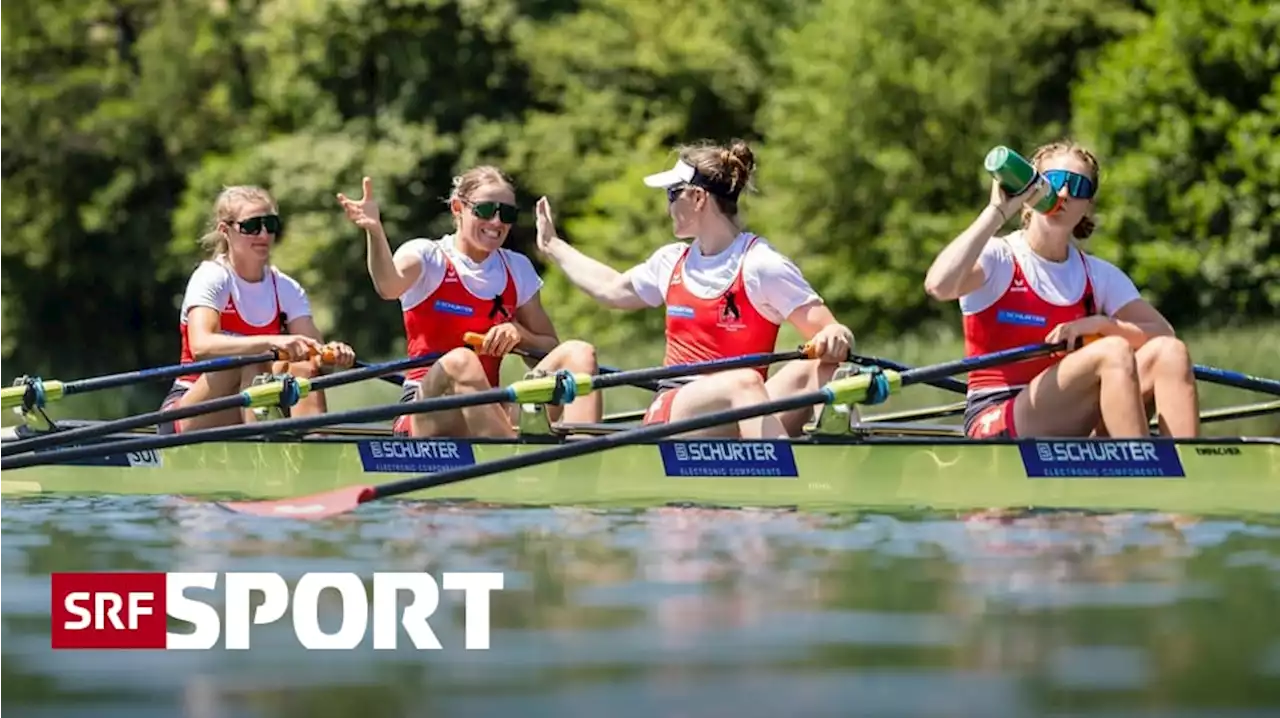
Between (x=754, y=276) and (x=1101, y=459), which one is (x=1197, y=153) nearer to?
(x=754, y=276)

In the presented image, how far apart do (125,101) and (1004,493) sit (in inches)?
1436

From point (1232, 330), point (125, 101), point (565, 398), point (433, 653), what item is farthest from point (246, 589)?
point (125, 101)

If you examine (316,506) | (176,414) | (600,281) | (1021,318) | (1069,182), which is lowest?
(316,506)

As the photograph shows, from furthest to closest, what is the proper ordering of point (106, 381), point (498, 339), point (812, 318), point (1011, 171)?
point (106, 381)
point (498, 339)
point (812, 318)
point (1011, 171)

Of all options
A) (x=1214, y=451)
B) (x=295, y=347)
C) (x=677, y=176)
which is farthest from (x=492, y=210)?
(x=1214, y=451)

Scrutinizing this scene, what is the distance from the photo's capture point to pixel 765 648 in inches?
285

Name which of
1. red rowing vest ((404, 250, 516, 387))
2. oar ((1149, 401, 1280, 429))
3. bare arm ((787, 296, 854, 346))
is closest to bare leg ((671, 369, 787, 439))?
bare arm ((787, 296, 854, 346))

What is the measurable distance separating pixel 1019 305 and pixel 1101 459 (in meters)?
0.83

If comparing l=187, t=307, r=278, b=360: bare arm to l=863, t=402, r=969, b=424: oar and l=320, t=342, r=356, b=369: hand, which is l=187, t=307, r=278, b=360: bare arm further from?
l=863, t=402, r=969, b=424: oar

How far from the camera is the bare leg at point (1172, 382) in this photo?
33.8 ft

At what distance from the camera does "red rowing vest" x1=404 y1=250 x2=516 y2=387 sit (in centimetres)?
1243

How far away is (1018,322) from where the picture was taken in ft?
35.2

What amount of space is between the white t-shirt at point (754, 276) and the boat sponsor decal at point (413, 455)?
45.6 inches

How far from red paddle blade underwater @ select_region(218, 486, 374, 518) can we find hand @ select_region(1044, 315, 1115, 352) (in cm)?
296
